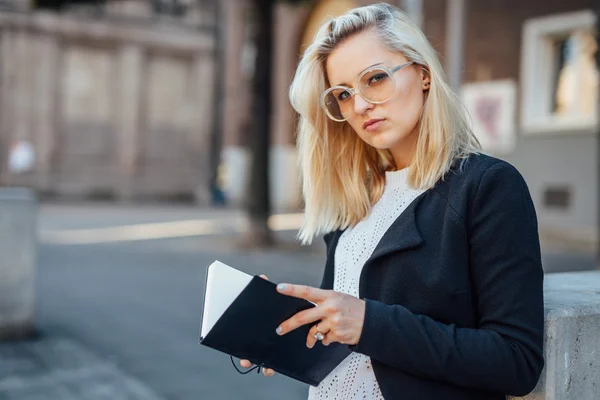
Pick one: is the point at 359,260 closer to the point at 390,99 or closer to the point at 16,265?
the point at 390,99

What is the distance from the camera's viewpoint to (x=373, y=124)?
163 centimetres

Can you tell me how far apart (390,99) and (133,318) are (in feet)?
17.0

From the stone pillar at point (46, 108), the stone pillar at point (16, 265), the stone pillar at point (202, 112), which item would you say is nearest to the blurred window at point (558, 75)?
the stone pillar at point (16, 265)

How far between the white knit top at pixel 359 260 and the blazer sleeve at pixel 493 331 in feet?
0.92

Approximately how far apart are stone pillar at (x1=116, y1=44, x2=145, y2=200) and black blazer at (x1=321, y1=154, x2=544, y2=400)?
24870 millimetres

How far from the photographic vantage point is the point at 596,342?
5.24 feet

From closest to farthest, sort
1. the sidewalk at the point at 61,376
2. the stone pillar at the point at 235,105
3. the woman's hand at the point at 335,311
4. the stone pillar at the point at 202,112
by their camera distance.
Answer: the woman's hand at the point at 335,311 < the sidewalk at the point at 61,376 < the stone pillar at the point at 235,105 < the stone pillar at the point at 202,112

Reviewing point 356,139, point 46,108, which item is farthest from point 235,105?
point 356,139

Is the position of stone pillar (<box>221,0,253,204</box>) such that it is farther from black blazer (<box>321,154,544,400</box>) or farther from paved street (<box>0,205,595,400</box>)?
black blazer (<box>321,154,544,400</box>)

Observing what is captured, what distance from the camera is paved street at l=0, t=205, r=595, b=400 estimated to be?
172 inches

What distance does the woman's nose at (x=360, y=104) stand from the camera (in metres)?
1.60

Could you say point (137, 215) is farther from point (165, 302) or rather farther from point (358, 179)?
point (358, 179)

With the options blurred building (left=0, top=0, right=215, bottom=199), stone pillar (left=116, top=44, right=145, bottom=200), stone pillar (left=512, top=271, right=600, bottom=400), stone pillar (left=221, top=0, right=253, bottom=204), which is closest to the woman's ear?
stone pillar (left=512, top=271, right=600, bottom=400)

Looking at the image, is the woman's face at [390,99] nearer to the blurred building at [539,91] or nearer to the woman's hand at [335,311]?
the woman's hand at [335,311]
